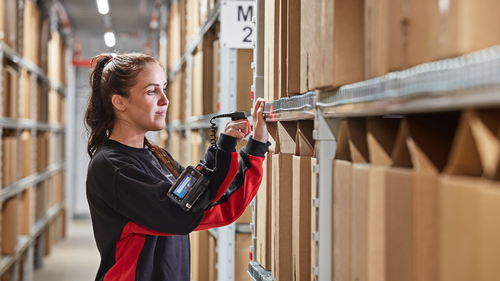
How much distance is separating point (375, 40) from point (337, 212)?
46 cm

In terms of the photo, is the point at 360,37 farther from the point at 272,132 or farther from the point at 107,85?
the point at 107,85

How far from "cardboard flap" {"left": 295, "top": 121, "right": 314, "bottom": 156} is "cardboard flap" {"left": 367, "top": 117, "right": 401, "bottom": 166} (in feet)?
1.76

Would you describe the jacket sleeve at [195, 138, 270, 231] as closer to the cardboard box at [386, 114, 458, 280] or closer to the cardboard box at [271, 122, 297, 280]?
the cardboard box at [271, 122, 297, 280]

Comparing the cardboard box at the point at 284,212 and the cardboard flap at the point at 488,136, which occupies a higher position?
the cardboard flap at the point at 488,136

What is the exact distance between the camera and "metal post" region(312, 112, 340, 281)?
55.1 inches

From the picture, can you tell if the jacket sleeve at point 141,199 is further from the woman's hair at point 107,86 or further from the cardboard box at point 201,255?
the cardboard box at point 201,255

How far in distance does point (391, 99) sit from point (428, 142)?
103mm

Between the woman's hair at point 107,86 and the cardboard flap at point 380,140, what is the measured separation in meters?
1.23

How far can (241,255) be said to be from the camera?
3061mm

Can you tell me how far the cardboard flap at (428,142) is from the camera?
36.6 inches

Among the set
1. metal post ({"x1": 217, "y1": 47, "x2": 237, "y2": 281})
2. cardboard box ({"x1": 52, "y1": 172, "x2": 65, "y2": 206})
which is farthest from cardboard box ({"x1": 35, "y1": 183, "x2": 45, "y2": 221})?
metal post ({"x1": 217, "y1": 47, "x2": 237, "y2": 281})

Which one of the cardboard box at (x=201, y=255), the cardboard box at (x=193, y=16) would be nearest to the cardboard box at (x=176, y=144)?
the cardboard box at (x=193, y=16)

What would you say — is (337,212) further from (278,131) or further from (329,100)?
(278,131)

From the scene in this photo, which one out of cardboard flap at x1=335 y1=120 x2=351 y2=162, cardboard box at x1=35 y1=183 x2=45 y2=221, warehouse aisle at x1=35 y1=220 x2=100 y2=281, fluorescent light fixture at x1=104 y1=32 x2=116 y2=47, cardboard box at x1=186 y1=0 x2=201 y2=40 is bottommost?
warehouse aisle at x1=35 y1=220 x2=100 y2=281
